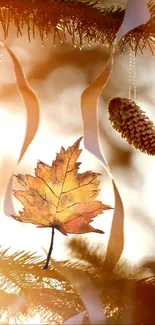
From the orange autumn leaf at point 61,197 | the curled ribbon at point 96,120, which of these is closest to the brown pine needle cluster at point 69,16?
the curled ribbon at point 96,120

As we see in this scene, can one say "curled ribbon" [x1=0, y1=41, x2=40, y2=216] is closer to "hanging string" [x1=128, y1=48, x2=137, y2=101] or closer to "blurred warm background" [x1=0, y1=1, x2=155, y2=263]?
"blurred warm background" [x1=0, y1=1, x2=155, y2=263]

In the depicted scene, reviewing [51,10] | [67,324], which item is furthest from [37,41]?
[67,324]

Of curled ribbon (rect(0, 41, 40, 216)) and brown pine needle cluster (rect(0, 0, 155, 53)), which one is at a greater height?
brown pine needle cluster (rect(0, 0, 155, 53))

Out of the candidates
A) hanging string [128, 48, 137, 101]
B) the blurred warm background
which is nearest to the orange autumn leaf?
the blurred warm background

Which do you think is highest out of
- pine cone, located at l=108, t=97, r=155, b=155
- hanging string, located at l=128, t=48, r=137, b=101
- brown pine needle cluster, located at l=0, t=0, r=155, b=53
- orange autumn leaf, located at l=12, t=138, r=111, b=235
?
brown pine needle cluster, located at l=0, t=0, r=155, b=53

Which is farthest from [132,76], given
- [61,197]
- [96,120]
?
[61,197]

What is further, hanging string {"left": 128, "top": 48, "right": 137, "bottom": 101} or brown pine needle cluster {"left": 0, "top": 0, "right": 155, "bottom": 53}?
hanging string {"left": 128, "top": 48, "right": 137, "bottom": 101}

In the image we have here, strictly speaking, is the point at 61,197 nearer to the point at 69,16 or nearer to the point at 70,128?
the point at 70,128
